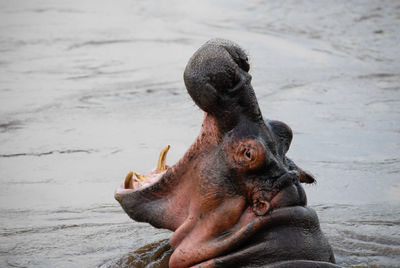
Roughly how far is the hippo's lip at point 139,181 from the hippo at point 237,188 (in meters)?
0.26

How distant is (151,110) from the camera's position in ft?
21.4

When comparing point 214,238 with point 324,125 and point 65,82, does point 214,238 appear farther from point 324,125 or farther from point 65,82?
point 65,82

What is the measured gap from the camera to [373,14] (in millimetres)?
11133

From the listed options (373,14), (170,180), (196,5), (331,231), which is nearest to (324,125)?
(331,231)

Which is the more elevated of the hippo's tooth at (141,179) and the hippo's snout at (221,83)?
the hippo's snout at (221,83)

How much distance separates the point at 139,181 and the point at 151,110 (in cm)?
350

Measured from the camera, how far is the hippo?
2604 mm

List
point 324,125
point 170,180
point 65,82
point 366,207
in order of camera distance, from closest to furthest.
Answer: point 170,180
point 366,207
point 324,125
point 65,82

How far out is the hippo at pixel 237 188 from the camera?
8.54ft

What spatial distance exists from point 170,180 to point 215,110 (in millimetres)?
395

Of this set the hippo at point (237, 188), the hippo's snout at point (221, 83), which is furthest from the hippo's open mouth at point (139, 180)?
the hippo's snout at point (221, 83)

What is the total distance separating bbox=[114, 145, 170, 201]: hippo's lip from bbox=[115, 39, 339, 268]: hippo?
26 cm

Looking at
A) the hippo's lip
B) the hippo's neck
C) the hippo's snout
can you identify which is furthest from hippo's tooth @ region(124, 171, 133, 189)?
the hippo's snout

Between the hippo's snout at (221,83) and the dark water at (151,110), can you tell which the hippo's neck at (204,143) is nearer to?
the hippo's snout at (221,83)
